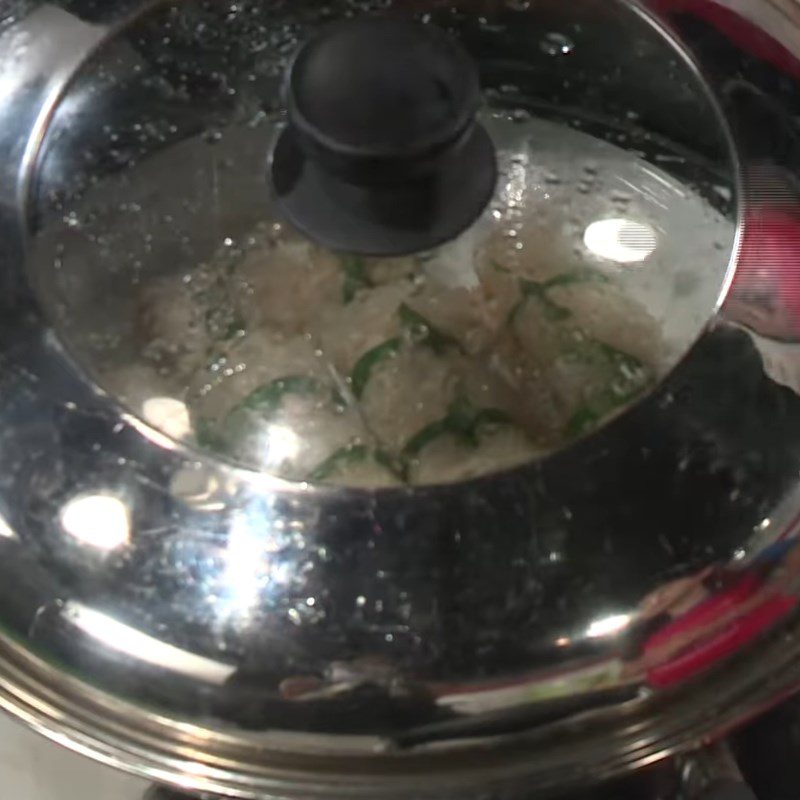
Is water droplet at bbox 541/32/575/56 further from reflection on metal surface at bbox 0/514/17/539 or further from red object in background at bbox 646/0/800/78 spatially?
reflection on metal surface at bbox 0/514/17/539

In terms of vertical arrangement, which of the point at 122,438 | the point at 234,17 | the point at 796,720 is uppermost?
the point at 234,17

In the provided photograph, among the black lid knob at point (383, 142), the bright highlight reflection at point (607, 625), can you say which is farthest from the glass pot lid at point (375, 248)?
the bright highlight reflection at point (607, 625)

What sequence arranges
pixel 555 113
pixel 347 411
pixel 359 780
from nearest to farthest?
pixel 359 780 < pixel 347 411 < pixel 555 113

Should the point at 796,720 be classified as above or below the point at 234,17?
below

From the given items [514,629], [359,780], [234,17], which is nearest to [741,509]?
[514,629]

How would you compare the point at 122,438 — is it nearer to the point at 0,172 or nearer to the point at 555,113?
the point at 0,172

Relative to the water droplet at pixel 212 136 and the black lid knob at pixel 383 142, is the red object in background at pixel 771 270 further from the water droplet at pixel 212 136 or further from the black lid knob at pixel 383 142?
the water droplet at pixel 212 136
